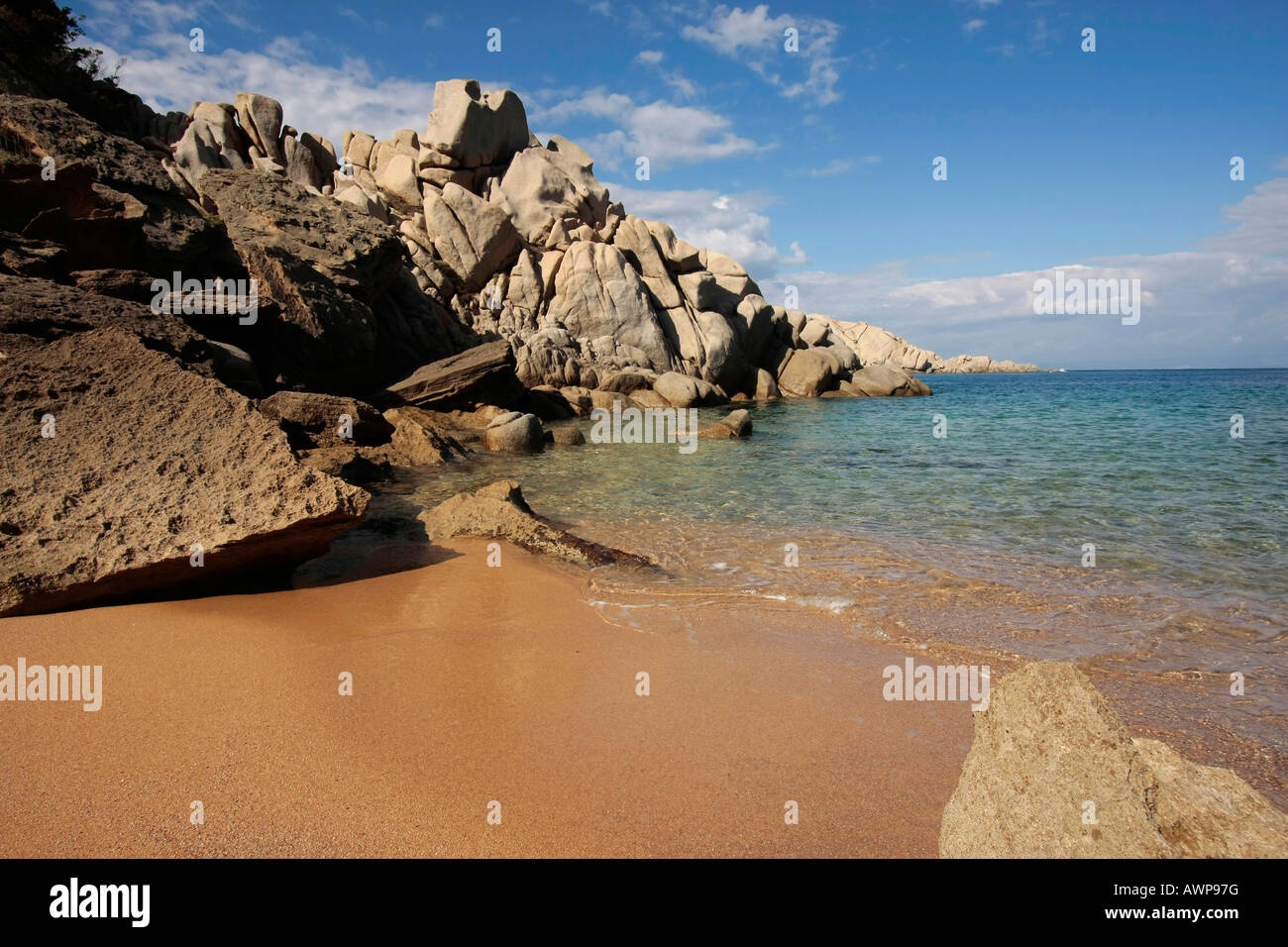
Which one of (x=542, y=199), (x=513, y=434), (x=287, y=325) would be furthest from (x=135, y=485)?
(x=542, y=199)

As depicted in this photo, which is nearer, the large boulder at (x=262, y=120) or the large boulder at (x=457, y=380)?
the large boulder at (x=457, y=380)

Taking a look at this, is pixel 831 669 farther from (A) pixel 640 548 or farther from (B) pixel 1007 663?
(A) pixel 640 548

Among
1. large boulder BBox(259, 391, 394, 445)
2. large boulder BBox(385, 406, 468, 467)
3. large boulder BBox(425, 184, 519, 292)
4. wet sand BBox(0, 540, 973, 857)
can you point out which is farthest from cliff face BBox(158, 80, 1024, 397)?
wet sand BBox(0, 540, 973, 857)

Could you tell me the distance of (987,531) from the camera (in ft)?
26.7

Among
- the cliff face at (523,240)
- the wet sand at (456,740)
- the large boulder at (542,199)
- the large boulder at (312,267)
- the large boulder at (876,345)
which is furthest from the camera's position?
the large boulder at (876,345)

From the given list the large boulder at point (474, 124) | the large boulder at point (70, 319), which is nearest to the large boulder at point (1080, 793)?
the large boulder at point (70, 319)

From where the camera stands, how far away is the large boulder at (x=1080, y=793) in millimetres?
2000

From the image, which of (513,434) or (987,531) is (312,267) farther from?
(987,531)

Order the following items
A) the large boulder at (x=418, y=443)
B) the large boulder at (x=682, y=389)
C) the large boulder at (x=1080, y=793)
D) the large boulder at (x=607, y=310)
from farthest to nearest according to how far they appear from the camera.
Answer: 1. the large boulder at (x=607, y=310)
2. the large boulder at (x=682, y=389)
3. the large boulder at (x=418, y=443)
4. the large boulder at (x=1080, y=793)

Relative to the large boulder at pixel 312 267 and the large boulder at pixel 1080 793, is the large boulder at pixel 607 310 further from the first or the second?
the large boulder at pixel 1080 793

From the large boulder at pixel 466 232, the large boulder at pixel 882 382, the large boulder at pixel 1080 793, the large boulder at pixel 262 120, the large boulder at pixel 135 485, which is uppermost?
the large boulder at pixel 262 120

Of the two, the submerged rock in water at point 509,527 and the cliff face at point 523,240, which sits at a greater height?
the cliff face at point 523,240

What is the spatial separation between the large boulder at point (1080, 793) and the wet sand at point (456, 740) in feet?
1.40
